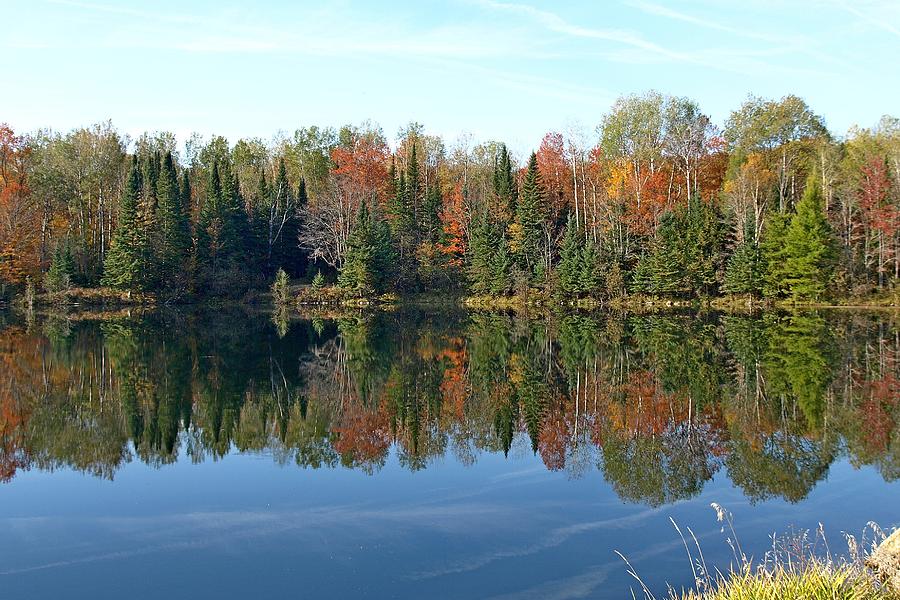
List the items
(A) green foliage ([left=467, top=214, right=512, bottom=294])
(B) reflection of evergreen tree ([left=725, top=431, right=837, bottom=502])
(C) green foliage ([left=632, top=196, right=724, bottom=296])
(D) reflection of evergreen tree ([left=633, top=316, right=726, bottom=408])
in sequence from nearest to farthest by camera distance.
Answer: (B) reflection of evergreen tree ([left=725, top=431, right=837, bottom=502]) → (D) reflection of evergreen tree ([left=633, top=316, right=726, bottom=408]) → (C) green foliage ([left=632, top=196, right=724, bottom=296]) → (A) green foliage ([left=467, top=214, right=512, bottom=294])

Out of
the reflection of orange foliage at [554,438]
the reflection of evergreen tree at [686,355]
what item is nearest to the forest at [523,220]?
the reflection of evergreen tree at [686,355]

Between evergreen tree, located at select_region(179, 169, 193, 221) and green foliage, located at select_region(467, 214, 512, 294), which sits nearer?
green foliage, located at select_region(467, 214, 512, 294)

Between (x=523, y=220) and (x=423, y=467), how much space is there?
4522cm

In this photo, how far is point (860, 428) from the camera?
1484 centimetres

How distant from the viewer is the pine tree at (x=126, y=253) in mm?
52531

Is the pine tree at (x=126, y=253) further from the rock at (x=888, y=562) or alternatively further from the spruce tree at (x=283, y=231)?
the rock at (x=888, y=562)

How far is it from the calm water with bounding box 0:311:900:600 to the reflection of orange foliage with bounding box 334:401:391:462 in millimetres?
77

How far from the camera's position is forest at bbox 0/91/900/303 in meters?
48.7

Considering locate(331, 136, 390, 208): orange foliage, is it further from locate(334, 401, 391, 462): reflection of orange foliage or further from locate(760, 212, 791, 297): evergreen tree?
locate(334, 401, 391, 462): reflection of orange foliage

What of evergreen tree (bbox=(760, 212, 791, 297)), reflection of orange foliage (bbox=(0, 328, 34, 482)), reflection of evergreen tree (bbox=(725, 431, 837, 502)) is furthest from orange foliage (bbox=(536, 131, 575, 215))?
reflection of evergreen tree (bbox=(725, 431, 837, 502))

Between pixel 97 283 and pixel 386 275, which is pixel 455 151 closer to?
pixel 386 275

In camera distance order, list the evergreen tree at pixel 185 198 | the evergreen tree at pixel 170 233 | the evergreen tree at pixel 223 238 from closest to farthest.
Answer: the evergreen tree at pixel 170 233, the evergreen tree at pixel 223 238, the evergreen tree at pixel 185 198

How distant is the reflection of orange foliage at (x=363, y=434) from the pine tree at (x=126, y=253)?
40.3 m

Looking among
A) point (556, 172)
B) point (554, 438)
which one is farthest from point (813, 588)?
point (556, 172)
